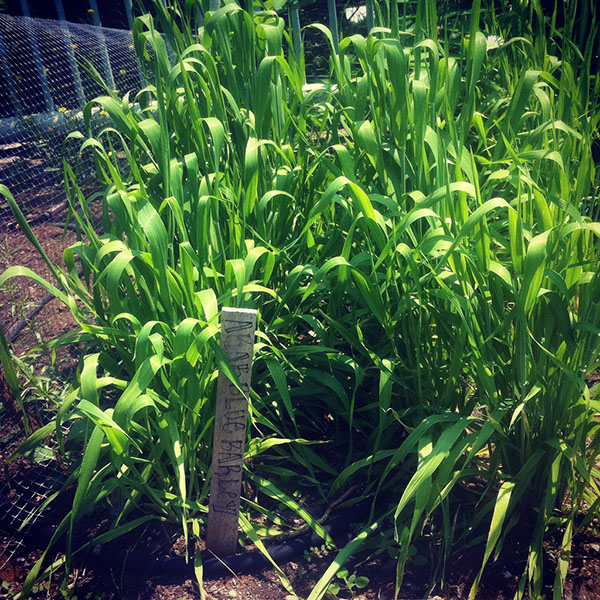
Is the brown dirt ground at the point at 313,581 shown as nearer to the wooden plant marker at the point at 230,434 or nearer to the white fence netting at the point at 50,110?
the wooden plant marker at the point at 230,434

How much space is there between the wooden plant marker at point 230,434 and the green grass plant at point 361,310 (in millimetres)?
45

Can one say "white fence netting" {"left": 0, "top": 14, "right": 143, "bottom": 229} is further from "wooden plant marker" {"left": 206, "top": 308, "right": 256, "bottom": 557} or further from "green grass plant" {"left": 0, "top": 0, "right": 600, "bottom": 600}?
"wooden plant marker" {"left": 206, "top": 308, "right": 256, "bottom": 557}

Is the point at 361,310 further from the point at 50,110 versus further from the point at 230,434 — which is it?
the point at 50,110

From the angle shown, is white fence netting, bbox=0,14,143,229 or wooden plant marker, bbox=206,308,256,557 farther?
white fence netting, bbox=0,14,143,229

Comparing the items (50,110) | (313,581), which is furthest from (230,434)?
(50,110)

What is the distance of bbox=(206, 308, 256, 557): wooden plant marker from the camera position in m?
1.13

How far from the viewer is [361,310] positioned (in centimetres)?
144

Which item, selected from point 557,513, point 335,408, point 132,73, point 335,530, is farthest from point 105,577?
point 132,73

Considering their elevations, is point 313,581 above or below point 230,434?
below

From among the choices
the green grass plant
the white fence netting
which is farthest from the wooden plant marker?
the white fence netting

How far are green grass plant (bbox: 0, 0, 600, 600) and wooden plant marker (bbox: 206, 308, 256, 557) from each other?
0.04m

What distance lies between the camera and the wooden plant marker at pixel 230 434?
3.71ft

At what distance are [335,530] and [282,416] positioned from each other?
0.30 meters

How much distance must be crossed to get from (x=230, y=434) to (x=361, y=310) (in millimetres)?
438
